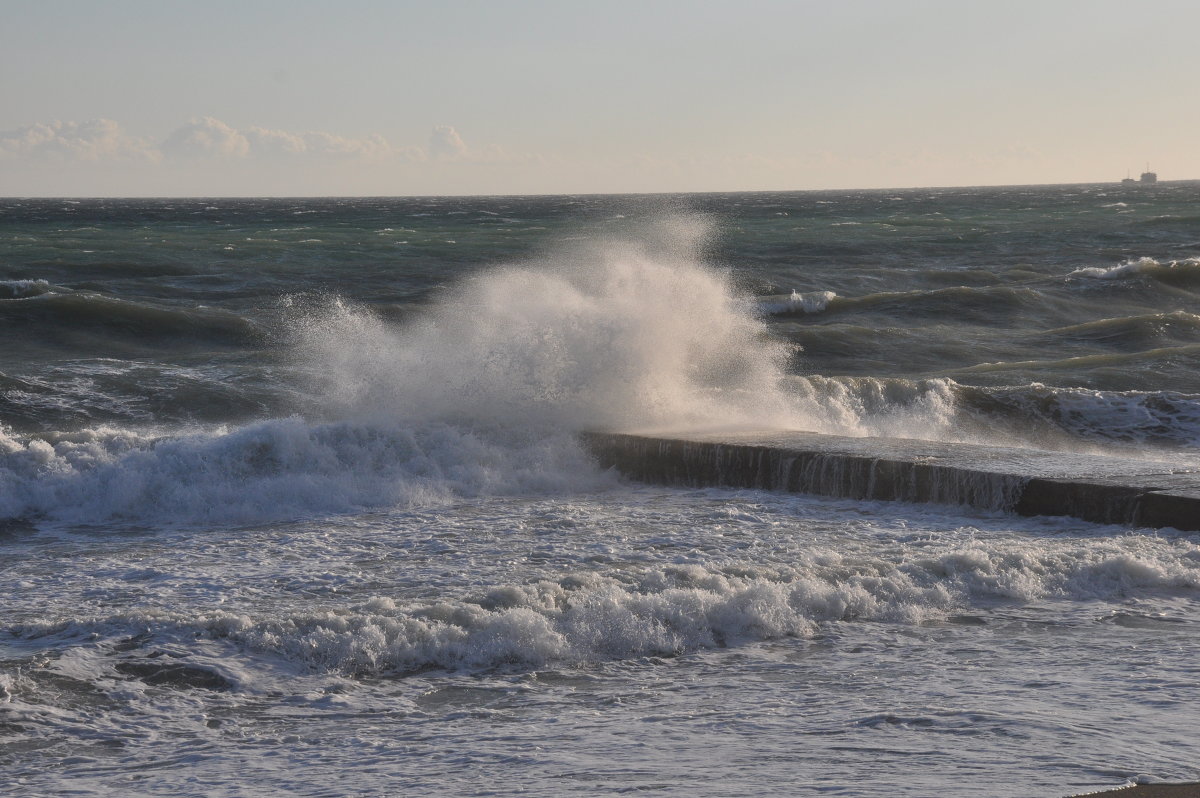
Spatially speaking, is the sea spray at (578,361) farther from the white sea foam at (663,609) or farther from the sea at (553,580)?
the white sea foam at (663,609)

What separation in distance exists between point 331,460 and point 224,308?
1413 centimetres

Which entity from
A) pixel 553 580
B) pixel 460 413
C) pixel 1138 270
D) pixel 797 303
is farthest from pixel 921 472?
pixel 1138 270

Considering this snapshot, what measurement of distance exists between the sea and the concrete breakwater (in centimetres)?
19

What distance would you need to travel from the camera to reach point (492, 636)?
5.61 meters

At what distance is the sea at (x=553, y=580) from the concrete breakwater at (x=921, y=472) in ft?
0.64

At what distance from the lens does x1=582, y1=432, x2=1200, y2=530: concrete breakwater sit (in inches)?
313

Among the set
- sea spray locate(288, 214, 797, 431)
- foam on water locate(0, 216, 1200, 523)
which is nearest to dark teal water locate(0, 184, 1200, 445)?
foam on water locate(0, 216, 1200, 523)

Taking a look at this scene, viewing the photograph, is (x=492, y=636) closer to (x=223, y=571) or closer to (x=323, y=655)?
(x=323, y=655)

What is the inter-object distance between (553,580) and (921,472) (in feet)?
11.0

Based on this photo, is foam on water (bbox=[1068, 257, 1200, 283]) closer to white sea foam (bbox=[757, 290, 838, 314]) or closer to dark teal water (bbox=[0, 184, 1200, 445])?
dark teal water (bbox=[0, 184, 1200, 445])

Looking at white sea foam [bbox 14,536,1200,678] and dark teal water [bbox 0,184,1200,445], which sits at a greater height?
dark teal water [bbox 0,184,1200,445]

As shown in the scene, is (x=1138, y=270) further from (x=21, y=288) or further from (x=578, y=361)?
(x=21, y=288)

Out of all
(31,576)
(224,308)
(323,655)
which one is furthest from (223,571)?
(224,308)

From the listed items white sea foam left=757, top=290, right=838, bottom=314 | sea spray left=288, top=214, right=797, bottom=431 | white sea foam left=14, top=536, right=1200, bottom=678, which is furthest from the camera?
white sea foam left=757, top=290, right=838, bottom=314
